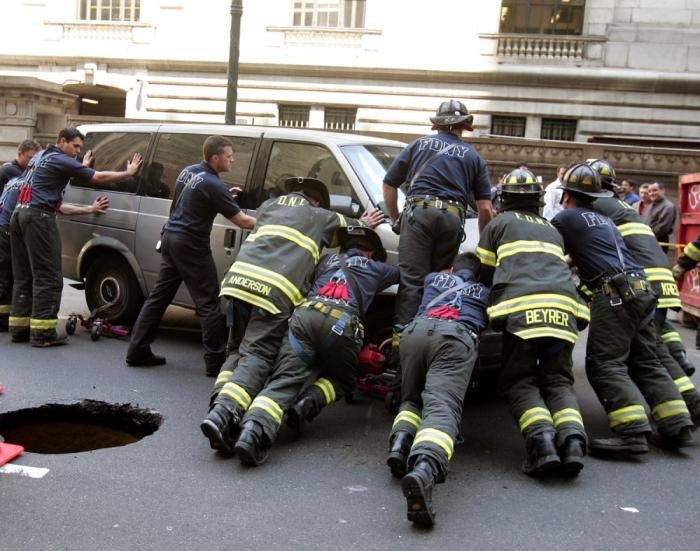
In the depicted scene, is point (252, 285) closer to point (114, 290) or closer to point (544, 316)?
point (544, 316)

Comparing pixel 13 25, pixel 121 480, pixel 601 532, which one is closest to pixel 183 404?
pixel 121 480

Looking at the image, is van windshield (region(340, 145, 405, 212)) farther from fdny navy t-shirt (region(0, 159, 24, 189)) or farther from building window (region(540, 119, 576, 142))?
building window (region(540, 119, 576, 142))

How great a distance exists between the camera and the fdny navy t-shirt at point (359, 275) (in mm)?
5180

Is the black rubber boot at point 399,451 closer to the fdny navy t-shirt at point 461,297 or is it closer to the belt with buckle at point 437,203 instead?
the fdny navy t-shirt at point 461,297

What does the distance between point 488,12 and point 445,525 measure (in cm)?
1754

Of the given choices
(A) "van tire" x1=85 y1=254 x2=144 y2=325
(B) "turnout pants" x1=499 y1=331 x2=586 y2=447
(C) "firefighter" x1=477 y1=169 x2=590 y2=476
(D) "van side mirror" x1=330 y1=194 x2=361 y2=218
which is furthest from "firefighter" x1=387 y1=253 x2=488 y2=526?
(A) "van tire" x1=85 y1=254 x2=144 y2=325

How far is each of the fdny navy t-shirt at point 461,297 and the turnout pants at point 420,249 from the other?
1.07ft

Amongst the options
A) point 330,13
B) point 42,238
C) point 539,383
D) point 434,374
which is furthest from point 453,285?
point 330,13

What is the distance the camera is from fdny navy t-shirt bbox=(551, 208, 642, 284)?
5.19 metres

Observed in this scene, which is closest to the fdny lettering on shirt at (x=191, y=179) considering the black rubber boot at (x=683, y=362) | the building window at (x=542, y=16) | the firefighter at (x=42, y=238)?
the firefighter at (x=42, y=238)

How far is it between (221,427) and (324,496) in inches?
29.0

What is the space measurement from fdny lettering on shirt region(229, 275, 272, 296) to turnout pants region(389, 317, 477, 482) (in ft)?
3.13

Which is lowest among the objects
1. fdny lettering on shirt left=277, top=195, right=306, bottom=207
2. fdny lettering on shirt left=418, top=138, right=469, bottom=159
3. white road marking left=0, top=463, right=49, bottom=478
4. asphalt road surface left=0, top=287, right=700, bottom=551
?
white road marking left=0, top=463, right=49, bottom=478

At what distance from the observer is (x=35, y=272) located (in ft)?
22.8
